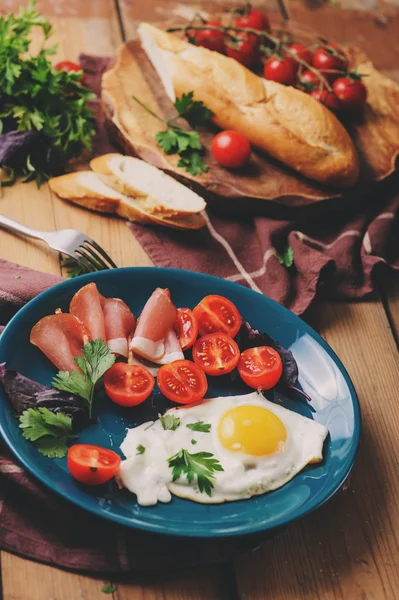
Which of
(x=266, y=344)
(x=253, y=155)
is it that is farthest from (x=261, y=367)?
(x=253, y=155)

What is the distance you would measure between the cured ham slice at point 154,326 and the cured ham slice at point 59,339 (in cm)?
24

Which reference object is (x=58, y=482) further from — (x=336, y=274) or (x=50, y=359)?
(x=336, y=274)

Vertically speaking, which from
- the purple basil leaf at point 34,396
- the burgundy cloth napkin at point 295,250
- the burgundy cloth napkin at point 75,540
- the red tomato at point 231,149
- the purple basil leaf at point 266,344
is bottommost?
the burgundy cloth napkin at point 75,540

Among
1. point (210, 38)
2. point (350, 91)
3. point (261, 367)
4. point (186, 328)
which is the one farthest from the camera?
point (210, 38)

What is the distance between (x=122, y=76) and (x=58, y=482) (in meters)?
3.02

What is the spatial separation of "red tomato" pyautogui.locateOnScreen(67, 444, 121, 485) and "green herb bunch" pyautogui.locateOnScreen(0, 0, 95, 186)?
2108mm

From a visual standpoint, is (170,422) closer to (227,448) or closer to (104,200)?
(227,448)

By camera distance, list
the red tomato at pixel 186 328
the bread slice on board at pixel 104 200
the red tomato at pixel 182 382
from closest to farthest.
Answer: the red tomato at pixel 182 382 → the red tomato at pixel 186 328 → the bread slice on board at pixel 104 200

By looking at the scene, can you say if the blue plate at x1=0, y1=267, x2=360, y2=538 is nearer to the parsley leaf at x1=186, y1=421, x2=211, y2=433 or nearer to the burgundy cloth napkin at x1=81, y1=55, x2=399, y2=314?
the parsley leaf at x1=186, y1=421, x2=211, y2=433

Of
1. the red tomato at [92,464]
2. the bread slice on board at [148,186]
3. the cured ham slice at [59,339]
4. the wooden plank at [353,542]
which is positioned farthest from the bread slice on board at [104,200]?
the red tomato at [92,464]

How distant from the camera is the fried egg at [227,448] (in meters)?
2.79

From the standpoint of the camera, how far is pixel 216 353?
10.9 feet

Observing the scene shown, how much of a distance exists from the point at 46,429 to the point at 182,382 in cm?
63

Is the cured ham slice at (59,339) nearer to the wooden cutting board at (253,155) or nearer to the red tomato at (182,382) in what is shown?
the red tomato at (182,382)
